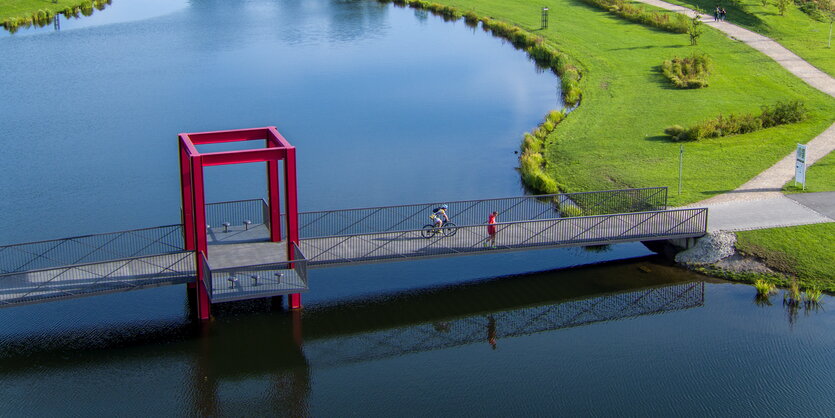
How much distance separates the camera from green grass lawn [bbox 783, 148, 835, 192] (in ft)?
125

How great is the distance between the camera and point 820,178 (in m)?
39.1

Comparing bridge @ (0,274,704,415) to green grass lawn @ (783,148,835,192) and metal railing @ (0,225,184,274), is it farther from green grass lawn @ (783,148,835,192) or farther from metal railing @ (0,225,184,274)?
green grass lawn @ (783,148,835,192)

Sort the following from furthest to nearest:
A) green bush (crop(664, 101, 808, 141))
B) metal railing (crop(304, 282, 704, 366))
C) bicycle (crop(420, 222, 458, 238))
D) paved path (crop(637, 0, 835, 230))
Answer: green bush (crop(664, 101, 808, 141)), paved path (crop(637, 0, 835, 230)), bicycle (crop(420, 222, 458, 238)), metal railing (crop(304, 282, 704, 366))

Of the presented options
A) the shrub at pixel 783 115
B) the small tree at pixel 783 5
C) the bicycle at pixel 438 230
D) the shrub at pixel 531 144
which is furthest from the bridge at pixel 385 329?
the small tree at pixel 783 5

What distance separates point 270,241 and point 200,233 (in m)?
3.37

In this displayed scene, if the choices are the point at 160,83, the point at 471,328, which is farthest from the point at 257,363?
the point at 160,83

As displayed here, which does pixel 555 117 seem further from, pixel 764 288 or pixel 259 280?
pixel 259 280

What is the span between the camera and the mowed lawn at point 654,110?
134ft

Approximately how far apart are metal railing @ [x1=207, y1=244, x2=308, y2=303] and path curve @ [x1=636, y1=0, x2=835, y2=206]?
52.2 ft

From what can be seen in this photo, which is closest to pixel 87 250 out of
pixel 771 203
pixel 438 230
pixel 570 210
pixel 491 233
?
pixel 438 230

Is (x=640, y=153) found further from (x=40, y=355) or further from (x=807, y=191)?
(x=40, y=355)

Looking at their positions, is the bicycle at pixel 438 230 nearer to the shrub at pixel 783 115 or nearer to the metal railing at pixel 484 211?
the metal railing at pixel 484 211

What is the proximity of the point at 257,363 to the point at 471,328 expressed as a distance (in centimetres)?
657

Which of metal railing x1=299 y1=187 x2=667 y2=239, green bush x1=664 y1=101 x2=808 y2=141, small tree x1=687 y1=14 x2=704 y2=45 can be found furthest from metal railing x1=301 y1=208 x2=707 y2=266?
small tree x1=687 y1=14 x2=704 y2=45
